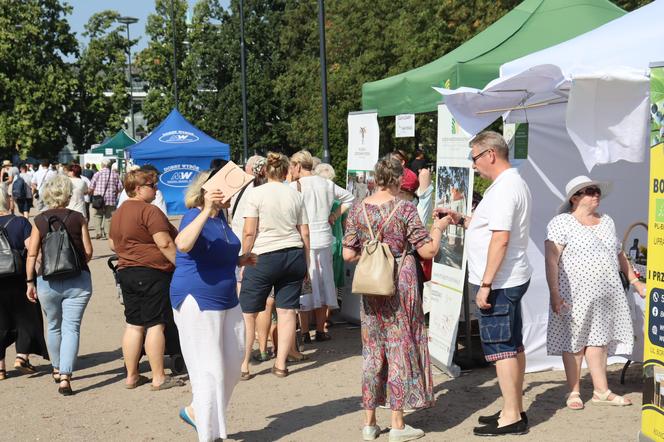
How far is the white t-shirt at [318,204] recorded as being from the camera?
7996 mm

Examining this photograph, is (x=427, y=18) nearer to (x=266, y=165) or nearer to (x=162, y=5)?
(x=266, y=165)

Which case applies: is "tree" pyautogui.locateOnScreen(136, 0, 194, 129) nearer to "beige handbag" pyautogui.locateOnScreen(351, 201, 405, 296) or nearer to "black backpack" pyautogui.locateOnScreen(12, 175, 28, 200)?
"black backpack" pyautogui.locateOnScreen(12, 175, 28, 200)

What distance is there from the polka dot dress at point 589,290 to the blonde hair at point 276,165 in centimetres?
220

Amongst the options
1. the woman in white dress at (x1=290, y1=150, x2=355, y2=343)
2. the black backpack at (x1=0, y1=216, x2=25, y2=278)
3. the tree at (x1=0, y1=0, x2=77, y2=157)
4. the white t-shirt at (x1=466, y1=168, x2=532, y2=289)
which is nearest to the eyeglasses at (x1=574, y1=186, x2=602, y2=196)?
the white t-shirt at (x1=466, y1=168, x2=532, y2=289)

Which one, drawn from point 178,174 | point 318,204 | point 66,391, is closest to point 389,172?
point 318,204

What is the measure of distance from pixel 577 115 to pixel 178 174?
18229 millimetres

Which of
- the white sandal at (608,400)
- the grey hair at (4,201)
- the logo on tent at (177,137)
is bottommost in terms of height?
the white sandal at (608,400)

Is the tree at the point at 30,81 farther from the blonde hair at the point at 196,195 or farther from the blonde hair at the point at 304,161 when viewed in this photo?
the blonde hair at the point at 196,195

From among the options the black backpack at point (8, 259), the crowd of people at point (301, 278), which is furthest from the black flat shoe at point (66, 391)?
the black backpack at point (8, 259)

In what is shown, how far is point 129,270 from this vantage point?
663 cm

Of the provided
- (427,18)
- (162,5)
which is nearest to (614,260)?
(427,18)

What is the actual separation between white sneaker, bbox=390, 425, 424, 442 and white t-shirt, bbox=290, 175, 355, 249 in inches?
124

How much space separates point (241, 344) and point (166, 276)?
1823 millimetres

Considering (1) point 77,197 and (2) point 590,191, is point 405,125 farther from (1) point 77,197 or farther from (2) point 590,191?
(1) point 77,197
